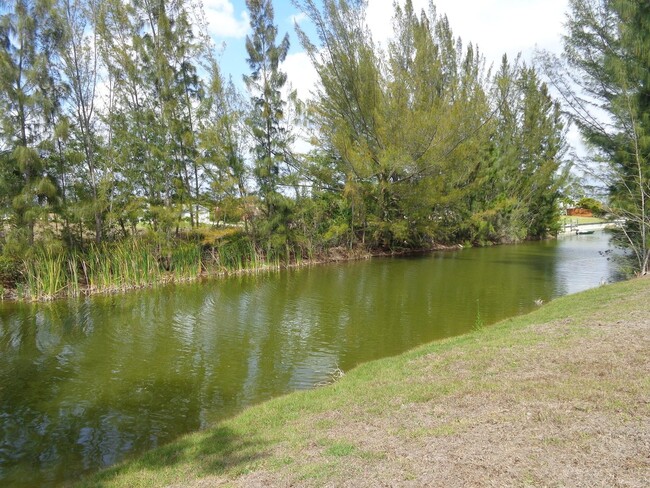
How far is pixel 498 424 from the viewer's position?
4.22 metres

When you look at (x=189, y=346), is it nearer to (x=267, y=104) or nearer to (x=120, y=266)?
(x=120, y=266)

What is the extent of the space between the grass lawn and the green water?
4.49 feet

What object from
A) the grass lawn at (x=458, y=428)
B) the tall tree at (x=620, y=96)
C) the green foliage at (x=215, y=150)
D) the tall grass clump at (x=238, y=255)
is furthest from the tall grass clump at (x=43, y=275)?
the tall tree at (x=620, y=96)

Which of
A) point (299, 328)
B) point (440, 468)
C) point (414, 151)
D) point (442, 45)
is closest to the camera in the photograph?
point (440, 468)

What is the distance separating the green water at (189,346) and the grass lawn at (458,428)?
1.37 m

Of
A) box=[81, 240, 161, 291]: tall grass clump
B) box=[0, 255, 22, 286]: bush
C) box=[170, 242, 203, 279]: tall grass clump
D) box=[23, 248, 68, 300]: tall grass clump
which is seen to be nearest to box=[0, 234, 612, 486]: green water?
box=[23, 248, 68, 300]: tall grass clump

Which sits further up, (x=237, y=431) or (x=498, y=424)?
(x=498, y=424)

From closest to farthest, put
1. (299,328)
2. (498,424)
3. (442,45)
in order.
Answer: (498,424) < (299,328) < (442,45)

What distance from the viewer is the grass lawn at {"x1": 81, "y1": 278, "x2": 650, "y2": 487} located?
3494 mm

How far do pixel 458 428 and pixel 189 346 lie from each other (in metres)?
7.27

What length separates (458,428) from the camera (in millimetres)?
4277

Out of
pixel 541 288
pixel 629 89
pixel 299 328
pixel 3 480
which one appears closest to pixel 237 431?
pixel 3 480

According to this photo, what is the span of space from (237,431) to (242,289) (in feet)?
39.5

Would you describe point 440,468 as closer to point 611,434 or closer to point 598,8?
point 611,434
